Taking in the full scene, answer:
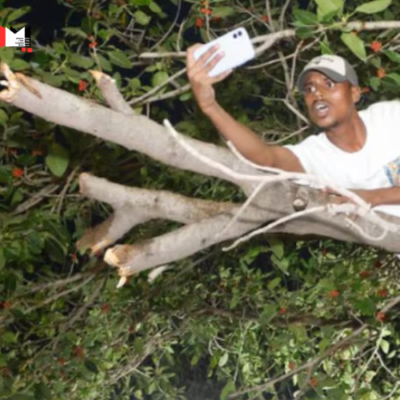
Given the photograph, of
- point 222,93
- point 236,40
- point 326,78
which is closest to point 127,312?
point 222,93

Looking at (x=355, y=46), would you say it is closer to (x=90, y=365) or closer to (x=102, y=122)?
(x=102, y=122)

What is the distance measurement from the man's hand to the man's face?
26 centimetres

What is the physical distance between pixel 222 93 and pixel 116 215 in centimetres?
116

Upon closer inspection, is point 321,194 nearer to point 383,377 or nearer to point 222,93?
point 222,93

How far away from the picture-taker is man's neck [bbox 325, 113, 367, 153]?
113cm

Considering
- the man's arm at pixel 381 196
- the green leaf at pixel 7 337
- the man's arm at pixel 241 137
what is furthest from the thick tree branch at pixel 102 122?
the green leaf at pixel 7 337

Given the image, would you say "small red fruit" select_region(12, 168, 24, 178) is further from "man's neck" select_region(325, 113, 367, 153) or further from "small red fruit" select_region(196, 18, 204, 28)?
"man's neck" select_region(325, 113, 367, 153)

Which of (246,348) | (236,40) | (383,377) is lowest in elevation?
→ (383,377)

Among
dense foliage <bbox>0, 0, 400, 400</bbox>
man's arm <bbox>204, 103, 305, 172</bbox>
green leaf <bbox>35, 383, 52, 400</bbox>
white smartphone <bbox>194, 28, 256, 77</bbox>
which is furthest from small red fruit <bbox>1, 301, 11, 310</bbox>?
white smartphone <bbox>194, 28, 256, 77</bbox>

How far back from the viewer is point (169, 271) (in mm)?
2172

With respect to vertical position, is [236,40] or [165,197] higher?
[236,40]

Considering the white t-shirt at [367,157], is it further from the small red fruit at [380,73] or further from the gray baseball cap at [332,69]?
the small red fruit at [380,73]

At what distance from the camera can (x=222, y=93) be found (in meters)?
2.07

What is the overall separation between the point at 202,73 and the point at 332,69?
0.30m
